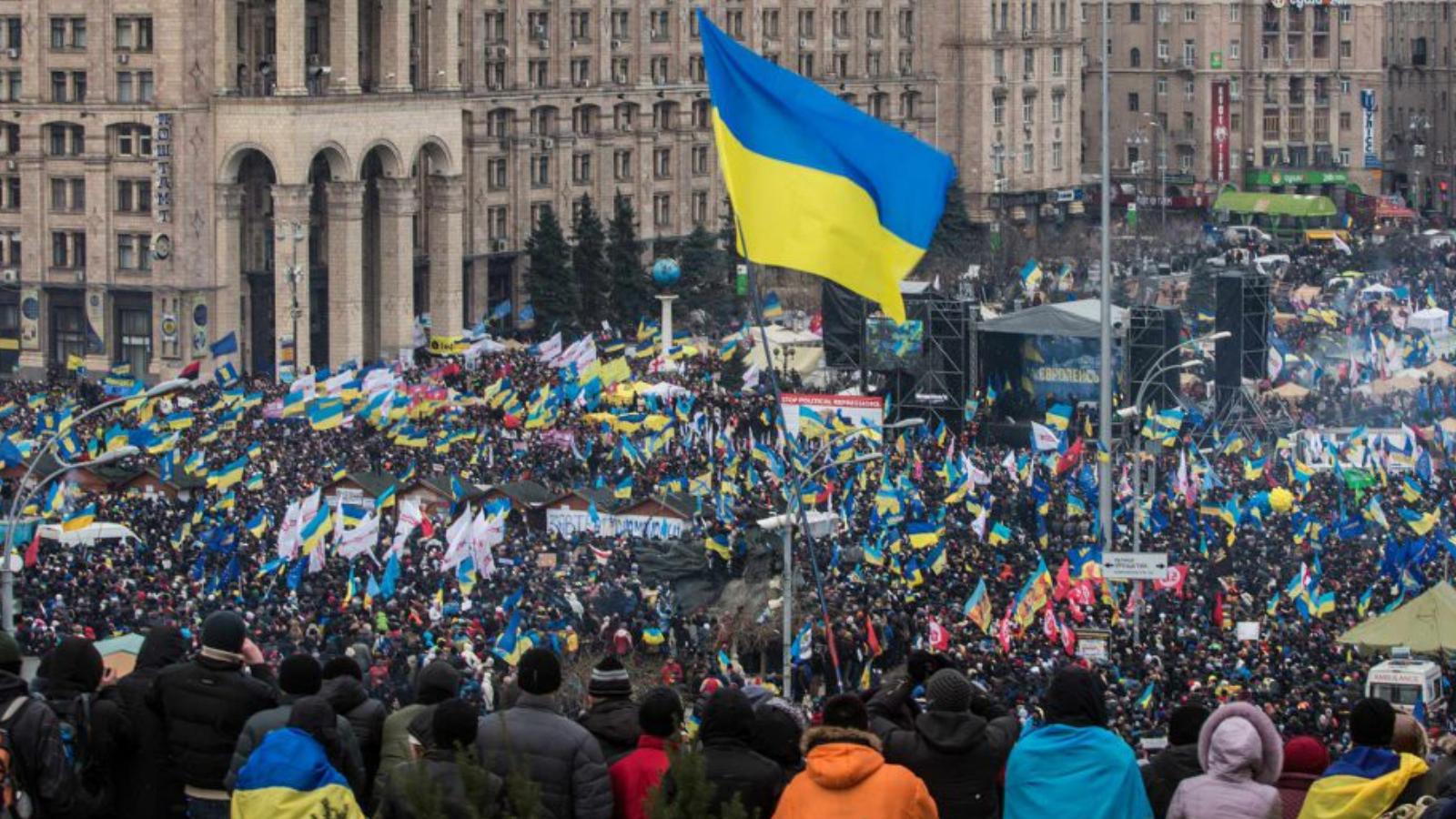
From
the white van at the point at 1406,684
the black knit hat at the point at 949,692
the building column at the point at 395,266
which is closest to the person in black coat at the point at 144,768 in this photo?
the black knit hat at the point at 949,692

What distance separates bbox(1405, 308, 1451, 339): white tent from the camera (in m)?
78.8

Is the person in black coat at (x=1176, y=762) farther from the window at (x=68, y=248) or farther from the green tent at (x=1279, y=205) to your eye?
the green tent at (x=1279, y=205)

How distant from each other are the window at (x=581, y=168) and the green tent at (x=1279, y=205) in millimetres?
28134

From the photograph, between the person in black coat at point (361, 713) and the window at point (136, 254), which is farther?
the window at point (136, 254)

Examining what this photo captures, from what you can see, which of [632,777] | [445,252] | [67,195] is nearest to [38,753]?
[632,777]

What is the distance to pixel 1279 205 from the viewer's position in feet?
378

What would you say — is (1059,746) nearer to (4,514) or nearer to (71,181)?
(4,514)

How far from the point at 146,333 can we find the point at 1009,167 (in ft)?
131

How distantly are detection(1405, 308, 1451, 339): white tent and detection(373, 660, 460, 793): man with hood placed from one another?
6308cm

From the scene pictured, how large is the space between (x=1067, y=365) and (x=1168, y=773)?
50.7 m

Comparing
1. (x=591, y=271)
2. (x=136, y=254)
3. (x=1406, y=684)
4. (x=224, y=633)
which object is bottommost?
(x=1406, y=684)

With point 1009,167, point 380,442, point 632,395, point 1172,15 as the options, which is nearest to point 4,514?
point 380,442

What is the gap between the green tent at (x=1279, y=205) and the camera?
114438 millimetres

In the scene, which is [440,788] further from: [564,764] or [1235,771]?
[1235,771]
